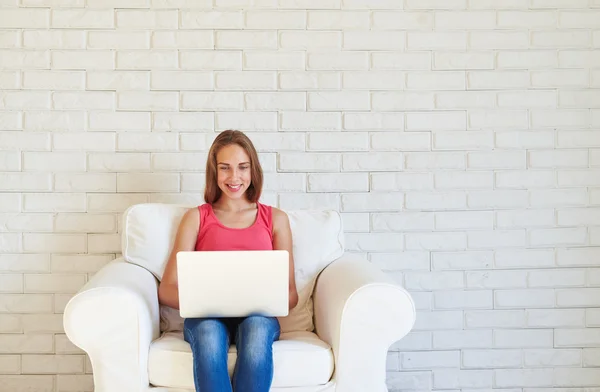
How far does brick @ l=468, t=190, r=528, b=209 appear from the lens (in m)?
2.92

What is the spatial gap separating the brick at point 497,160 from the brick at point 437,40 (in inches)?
19.2

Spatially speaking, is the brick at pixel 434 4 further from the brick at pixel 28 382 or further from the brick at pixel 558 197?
the brick at pixel 28 382

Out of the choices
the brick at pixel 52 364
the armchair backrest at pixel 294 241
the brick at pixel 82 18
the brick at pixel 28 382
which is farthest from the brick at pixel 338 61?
the brick at pixel 28 382

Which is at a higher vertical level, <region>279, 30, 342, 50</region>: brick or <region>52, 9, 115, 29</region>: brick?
<region>52, 9, 115, 29</region>: brick

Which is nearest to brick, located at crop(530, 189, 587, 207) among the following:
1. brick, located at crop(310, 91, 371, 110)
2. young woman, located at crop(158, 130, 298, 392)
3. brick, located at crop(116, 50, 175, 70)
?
brick, located at crop(310, 91, 371, 110)

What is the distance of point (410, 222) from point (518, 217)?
488 mm

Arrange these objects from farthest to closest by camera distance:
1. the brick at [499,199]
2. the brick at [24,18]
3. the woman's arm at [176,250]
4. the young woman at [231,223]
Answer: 1. the brick at [499,199]
2. the brick at [24,18]
3. the woman's arm at [176,250]
4. the young woman at [231,223]

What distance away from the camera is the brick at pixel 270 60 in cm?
286

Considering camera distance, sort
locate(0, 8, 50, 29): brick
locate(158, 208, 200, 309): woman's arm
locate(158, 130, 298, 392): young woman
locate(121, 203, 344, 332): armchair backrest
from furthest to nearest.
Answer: locate(0, 8, 50, 29): brick
locate(121, 203, 344, 332): armchair backrest
locate(158, 208, 200, 309): woman's arm
locate(158, 130, 298, 392): young woman

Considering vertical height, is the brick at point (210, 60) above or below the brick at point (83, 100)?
above

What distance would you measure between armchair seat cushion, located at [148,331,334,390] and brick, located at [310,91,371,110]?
1174 millimetres

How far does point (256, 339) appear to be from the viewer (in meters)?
2.03

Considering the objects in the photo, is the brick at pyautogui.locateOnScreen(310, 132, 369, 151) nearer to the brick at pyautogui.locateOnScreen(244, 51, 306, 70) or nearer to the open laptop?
the brick at pyautogui.locateOnScreen(244, 51, 306, 70)

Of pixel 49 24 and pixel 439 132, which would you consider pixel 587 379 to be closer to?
pixel 439 132
